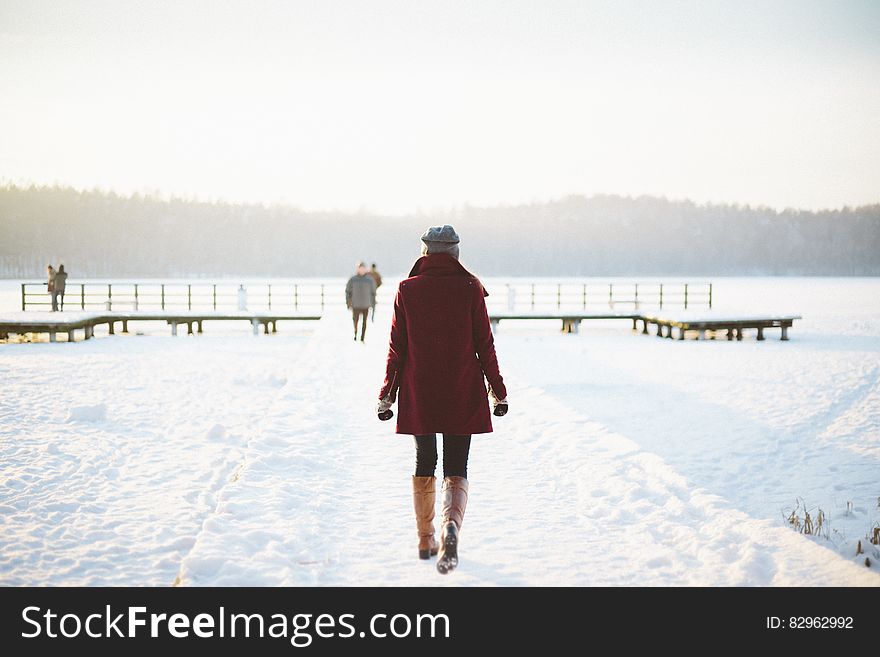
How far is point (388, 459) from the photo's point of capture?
6766 mm

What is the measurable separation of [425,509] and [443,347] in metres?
0.93

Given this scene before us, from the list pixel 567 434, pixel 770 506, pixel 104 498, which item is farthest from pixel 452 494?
pixel 567 434

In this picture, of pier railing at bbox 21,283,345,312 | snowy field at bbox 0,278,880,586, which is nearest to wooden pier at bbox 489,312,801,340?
snowy field at bbox 0,278,880,586

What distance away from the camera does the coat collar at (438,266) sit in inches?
155

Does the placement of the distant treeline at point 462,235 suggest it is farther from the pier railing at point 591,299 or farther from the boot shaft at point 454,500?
the boot shaft at point 454,500

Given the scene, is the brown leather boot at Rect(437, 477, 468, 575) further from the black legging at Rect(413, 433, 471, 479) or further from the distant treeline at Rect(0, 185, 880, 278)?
the distant treeline at Rect(0, 185, 880, 278)

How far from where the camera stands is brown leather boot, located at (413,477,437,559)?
4102 mm

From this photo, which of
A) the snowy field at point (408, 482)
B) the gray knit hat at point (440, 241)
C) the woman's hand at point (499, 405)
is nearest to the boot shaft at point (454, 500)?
the snowy field at point (408, 482)

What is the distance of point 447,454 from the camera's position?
4066mm

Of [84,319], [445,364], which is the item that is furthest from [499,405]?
[84,319]

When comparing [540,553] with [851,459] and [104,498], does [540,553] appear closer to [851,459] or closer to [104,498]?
[104,498]

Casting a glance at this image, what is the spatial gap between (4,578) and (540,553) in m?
3.12

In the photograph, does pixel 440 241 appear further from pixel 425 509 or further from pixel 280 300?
pixel 280 300
